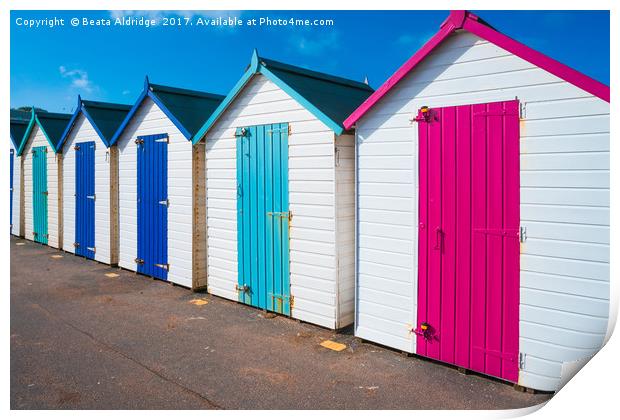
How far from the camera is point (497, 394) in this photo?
4.37 metres

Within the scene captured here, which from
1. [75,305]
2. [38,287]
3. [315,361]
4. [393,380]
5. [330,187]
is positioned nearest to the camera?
[393,380]

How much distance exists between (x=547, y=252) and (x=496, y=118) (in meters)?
A: 1.27

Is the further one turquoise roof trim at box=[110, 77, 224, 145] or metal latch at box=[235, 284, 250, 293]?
turquoise roof trim at box=[110, 77, 224, 145]

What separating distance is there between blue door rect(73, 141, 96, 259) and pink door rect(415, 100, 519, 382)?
8.02 m

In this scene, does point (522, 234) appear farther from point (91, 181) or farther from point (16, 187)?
point (16, 187)

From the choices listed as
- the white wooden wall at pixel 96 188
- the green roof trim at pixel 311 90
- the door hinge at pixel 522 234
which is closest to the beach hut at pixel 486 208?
the door hinge at pixel 522 234

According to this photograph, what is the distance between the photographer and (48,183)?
1263 cm

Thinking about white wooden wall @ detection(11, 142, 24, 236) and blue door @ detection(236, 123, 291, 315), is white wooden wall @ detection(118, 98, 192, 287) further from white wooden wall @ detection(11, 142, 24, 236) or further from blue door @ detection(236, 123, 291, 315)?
white wooden wall @ detection(11, 142, 24, 236)

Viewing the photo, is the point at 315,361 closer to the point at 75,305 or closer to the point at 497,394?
the point at 497,394

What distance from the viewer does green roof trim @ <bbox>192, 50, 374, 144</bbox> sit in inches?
241

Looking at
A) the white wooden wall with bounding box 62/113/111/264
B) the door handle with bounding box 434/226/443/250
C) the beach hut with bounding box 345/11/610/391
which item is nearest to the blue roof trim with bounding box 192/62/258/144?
the beach hut with bounding box 345/11/610/391

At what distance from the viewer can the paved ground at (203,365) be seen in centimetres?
430

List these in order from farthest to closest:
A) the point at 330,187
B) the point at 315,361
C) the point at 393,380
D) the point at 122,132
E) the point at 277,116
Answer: the point at 122,132 < the point at 277,116 < the point at 330,187 < the point at 315,361 < the point at 393,380
